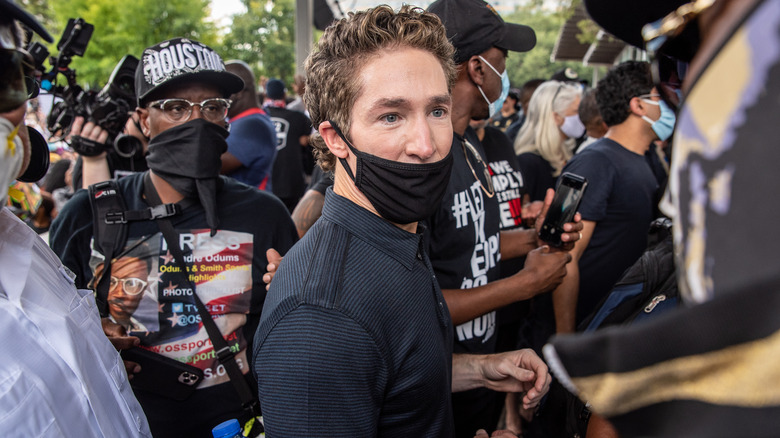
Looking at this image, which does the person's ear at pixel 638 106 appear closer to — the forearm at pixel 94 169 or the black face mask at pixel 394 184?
the black face mask at pixel 394 184

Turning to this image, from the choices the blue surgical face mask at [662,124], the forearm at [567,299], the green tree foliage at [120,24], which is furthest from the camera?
the green tree foliage at [120,24]

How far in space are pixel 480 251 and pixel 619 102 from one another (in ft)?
5.66

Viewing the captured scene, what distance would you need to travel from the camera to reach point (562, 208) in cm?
245

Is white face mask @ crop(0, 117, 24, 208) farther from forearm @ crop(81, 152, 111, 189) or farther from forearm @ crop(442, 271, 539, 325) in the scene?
forearm @ crop(81, 152, 111, 189)

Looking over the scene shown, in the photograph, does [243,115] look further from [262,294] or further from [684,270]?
[684,270]

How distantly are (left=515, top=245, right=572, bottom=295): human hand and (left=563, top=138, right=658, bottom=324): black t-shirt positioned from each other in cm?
72

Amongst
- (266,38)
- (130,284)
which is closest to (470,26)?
(130,284)

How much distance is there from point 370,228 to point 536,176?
3.27m

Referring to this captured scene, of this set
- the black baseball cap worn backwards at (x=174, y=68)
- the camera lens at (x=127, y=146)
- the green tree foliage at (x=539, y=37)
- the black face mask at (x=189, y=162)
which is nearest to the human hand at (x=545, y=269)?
the black face mask at (x=189, y=162)

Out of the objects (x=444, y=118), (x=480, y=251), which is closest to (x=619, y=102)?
(x=480, y=251)

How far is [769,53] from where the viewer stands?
0.47 meters

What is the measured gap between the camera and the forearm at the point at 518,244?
280cm

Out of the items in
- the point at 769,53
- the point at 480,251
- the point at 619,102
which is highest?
the point at 769,53

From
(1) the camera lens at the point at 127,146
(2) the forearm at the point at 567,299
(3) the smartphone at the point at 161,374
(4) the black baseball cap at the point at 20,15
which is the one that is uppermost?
(4) the black baseball cap at the point at 20,15
